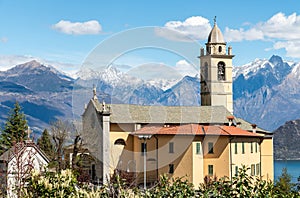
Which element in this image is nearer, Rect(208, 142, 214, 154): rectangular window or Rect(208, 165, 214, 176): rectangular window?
Rect(208, 165, 214, 176): rectangular window

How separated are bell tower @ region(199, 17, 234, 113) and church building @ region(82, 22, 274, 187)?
5.93 metres

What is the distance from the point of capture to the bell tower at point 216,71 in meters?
62.0

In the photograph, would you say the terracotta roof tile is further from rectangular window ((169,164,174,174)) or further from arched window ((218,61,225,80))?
arched window ((218,61,225,80))

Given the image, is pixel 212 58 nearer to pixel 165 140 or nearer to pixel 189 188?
pixel 165 140

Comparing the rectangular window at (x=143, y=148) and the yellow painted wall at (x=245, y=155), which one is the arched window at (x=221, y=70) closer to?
the yellow painted wall at (x=245, y=155)

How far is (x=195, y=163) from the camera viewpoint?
4656cm

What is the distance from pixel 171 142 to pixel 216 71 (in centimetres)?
1734

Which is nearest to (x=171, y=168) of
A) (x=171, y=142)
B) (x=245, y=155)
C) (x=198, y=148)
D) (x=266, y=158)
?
(x=171, y=142)

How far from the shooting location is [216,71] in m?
62.8

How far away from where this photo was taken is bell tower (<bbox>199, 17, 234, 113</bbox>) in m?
62.0

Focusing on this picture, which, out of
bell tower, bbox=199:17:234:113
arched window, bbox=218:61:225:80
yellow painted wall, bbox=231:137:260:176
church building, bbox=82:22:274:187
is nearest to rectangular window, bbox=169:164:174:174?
church building, bbox=82:22:274:187

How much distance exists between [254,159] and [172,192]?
3788cm

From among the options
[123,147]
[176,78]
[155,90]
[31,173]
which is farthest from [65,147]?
[31,173]

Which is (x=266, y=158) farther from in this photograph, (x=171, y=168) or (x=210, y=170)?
(x=171, y=168)
